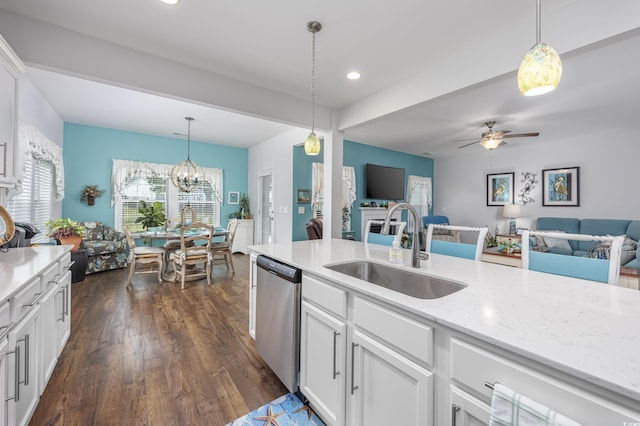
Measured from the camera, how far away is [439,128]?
493cm

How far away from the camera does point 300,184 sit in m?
5.49

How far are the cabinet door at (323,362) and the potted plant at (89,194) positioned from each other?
18.0 feet

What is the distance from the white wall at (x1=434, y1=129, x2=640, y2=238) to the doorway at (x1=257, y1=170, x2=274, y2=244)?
15.9 ft

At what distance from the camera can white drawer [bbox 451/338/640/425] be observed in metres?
0.63

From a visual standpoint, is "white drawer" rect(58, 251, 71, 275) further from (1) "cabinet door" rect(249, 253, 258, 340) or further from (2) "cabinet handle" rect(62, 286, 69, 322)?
(1) "cabinet door" rect(249, 253, 258, 340)

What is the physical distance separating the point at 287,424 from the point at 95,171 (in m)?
5.88

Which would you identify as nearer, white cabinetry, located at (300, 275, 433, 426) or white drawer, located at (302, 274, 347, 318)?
white cabinetry, located at (300, 275, 433, 426)

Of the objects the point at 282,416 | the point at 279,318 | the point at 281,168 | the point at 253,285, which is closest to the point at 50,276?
the point at 253,285

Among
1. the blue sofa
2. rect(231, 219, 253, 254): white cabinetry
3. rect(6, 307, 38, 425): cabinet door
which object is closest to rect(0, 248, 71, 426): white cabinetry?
rect(6, 307, 38, 425): cabinet door

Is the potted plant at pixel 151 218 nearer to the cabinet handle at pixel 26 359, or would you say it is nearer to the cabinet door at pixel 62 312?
A: the cabinet door at pixel 62 312

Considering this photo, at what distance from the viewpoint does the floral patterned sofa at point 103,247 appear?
4.51m

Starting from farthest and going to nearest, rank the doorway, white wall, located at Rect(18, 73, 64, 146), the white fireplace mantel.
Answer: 1. the white fireplace mantel
2. the doorway
3. white wall, located at Rect(18, 73, 64, 146)

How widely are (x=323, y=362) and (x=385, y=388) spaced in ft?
1.42

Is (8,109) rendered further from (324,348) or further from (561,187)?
(561,187)
